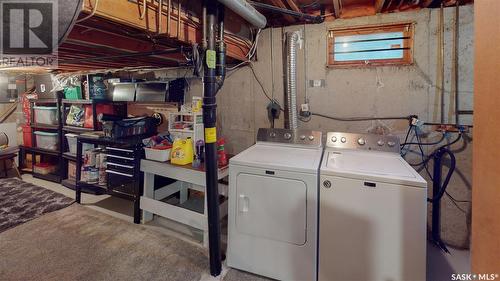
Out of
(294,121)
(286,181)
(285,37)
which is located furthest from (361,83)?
(286,181)

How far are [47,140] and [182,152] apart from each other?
10.5 feet

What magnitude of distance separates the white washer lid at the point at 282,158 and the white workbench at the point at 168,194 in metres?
0.47

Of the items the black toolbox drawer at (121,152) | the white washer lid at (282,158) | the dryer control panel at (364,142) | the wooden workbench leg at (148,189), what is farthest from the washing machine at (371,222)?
the black toolbox drawer at (121,152)

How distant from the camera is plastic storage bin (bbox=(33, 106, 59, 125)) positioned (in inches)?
161

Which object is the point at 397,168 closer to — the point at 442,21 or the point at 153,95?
the point at 442,21

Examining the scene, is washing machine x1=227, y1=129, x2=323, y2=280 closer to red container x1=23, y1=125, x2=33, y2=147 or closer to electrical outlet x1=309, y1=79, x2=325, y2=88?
electrical outlet x1=309, y1=79, x2=325, y2=88

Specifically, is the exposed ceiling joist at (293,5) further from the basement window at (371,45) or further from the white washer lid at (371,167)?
the white washer lid at (371,167)

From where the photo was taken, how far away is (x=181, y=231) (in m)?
2.60

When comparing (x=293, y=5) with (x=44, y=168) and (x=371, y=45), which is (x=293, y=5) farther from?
(x=44, y=168)

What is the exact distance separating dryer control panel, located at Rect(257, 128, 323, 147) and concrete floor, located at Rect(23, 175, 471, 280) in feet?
3.65

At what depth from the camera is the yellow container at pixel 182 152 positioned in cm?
252

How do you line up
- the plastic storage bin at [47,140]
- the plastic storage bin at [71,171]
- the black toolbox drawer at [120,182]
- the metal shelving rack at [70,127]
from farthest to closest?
the plastic storage bin at [47,140]
the plastic storage bin at [71,171]
the metal shelving rack at [70,127]
the black toolbox drawer at [120,182]

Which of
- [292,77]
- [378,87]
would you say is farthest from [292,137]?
[378,87]

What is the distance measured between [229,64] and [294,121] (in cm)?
114
